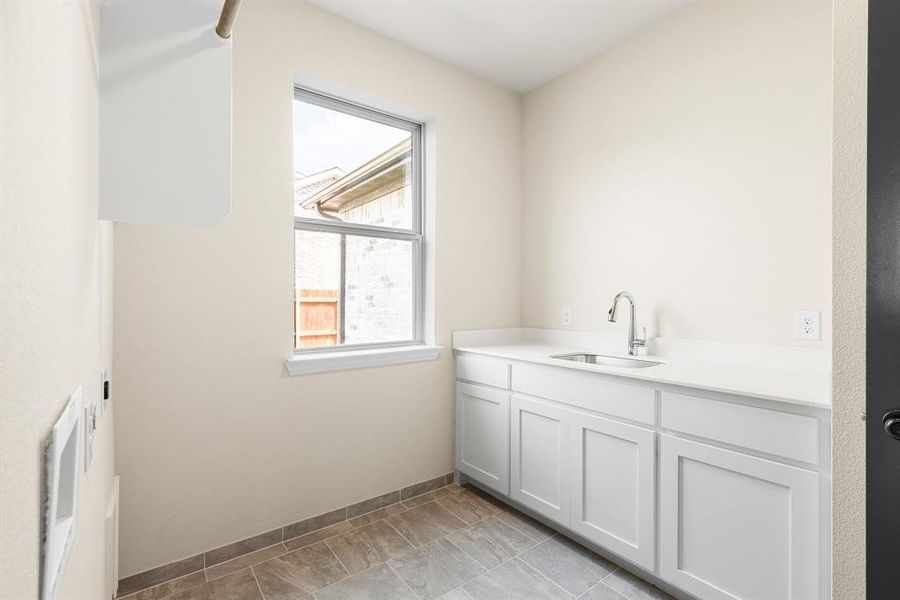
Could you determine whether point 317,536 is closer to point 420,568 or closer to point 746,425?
point 420,568

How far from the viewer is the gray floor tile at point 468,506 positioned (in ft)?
7.68

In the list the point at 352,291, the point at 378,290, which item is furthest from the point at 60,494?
the point at 378,290

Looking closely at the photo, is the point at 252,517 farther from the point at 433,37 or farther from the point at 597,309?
the point at 433,37

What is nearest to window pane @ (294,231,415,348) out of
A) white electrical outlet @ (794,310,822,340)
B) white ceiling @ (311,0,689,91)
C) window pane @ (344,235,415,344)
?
window pane @ (344,235,415,344)

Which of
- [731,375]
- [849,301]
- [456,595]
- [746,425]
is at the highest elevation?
[849,301]

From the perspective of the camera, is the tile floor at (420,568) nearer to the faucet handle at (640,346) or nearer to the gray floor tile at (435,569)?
the gray floor tile at (435,569)

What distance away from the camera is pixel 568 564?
6.29 ft

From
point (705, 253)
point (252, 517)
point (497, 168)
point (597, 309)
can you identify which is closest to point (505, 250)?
point (497, 168)

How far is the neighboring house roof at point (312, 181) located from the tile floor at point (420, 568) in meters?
1.74

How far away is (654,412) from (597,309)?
1.00m

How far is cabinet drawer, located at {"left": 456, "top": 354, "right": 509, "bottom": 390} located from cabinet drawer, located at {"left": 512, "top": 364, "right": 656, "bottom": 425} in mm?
85

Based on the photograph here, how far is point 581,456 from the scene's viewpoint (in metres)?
1.98

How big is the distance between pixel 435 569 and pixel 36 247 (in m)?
1.93

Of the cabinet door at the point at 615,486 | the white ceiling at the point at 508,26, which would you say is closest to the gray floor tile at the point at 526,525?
the cabinet door at the point at 615,486
